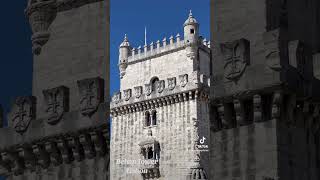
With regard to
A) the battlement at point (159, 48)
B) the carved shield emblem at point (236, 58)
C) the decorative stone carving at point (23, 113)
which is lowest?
the decorative stone carving at point (23, 113)

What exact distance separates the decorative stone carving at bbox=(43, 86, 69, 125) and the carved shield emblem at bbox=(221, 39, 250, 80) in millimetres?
4523

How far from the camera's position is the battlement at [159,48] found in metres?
61.2

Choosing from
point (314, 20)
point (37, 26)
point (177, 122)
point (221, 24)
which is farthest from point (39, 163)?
point (177, 122)

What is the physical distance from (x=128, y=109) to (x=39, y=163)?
43.6 meters

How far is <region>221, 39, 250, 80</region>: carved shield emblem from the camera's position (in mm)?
17359

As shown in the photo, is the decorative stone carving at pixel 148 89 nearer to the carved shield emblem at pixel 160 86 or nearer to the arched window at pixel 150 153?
the carved shield emblem at pixel 160 86

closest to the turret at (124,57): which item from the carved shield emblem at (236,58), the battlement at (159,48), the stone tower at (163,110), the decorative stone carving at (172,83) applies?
the stone tower at (163,110)

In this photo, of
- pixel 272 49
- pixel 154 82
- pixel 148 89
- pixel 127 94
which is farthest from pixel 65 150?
pixel 154 82

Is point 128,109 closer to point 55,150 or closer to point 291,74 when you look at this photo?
point 55,150

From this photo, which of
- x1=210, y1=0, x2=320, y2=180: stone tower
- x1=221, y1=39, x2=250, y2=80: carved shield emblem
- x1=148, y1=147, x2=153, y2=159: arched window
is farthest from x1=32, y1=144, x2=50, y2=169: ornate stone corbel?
x1=148, y1=147, x2=153, y2=159: arched window

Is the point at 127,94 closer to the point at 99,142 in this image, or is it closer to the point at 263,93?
the point at 99,142

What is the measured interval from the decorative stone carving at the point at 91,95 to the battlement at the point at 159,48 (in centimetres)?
3978

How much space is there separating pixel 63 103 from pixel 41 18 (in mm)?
2454

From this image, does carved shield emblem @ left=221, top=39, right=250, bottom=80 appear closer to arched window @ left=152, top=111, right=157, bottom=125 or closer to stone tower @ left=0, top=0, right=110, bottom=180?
stone tower @ left=0, top=0, right=110, bottom=180
